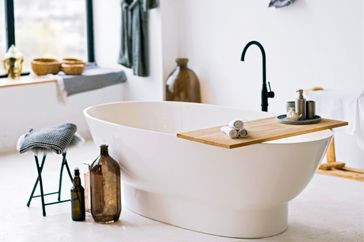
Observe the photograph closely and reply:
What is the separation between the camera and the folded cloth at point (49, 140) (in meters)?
4.02

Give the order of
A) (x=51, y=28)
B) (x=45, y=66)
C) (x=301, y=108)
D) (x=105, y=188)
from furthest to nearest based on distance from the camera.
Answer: (x=51, y=28) < (x=45, y=66) < (x=105, y=188) < (x=301, y=108)

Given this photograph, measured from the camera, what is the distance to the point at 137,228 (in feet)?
12.7

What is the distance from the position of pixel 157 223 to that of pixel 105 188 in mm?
348

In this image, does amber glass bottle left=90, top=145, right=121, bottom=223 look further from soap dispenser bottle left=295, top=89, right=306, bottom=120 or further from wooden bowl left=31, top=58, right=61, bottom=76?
wooden bowl left=31, top=58, right=61, bottom=76

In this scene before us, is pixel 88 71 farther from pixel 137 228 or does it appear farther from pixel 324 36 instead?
pixel 137 228

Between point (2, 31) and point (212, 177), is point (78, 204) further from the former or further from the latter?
point (2, 31)

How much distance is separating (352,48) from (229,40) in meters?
1.19

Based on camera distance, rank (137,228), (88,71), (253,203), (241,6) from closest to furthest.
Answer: (253,203) < (137,228) < (241,6) < (88,71)

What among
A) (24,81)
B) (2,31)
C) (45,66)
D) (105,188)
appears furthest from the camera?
(2,31)

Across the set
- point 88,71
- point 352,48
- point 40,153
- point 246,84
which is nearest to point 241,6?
point 246,84

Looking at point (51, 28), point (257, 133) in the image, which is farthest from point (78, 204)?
point (51, 28)

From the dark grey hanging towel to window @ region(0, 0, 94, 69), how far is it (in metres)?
0.60

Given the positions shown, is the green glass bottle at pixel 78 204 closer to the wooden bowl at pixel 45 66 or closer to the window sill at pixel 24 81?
the window sill at pixel 24 81

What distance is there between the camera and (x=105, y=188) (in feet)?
12.8
